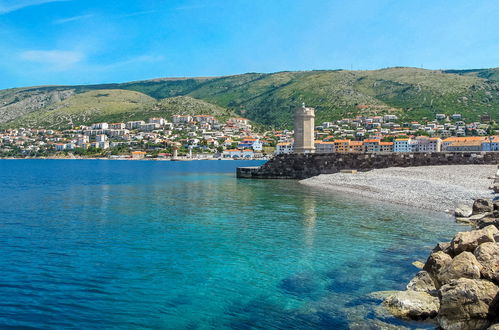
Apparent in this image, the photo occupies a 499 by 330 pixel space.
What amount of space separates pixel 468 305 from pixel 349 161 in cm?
3430

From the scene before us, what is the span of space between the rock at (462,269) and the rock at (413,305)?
0.61 metres

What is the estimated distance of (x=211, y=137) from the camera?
182500 mm

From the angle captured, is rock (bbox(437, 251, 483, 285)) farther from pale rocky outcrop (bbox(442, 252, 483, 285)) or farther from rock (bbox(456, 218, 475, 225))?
rock (bbox(456, 218, 475, 225))

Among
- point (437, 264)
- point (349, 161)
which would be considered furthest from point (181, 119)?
point (437, 264)

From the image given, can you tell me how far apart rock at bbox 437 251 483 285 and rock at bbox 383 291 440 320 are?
0.61m

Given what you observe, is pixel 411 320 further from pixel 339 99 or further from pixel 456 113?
pixel 339 99

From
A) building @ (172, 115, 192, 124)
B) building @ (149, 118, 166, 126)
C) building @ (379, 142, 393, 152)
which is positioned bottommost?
building @ (379, 142, 393, 152)

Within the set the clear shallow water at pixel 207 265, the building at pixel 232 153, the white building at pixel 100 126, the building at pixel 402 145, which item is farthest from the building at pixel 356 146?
the white building at pixel 100 126

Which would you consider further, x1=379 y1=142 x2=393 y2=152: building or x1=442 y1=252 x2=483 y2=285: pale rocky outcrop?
x1=379 y1=142 x2=393 y2=152: building

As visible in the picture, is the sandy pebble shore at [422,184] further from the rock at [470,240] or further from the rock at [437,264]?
the rock at [437,264]

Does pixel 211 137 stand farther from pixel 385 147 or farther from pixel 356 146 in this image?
pixel 385 147

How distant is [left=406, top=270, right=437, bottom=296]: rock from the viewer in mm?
8016

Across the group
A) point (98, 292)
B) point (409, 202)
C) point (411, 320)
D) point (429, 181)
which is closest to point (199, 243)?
point (98, 292)

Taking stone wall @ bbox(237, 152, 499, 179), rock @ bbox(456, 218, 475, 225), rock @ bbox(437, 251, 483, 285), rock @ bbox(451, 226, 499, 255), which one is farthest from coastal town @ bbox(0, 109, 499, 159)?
rock @ bbox(437, 251, 483, 285)
